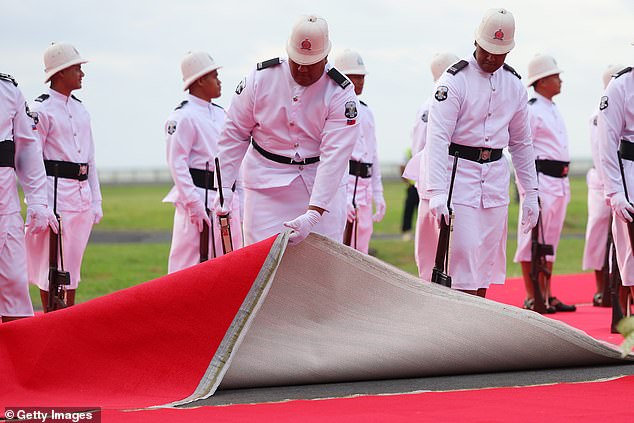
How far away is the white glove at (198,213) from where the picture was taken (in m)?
9.73

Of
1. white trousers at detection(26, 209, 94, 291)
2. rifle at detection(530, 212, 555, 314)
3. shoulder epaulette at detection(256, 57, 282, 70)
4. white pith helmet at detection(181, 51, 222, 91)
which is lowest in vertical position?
rifle at detection(530, 212, 555, 314)

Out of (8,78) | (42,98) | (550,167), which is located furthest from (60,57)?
(550,167)

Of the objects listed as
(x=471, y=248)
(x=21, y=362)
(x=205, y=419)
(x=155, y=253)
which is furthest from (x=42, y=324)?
(x=155, y=253)

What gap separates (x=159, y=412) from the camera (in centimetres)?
537

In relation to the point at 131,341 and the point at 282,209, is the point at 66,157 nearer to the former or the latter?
the point at 282,209

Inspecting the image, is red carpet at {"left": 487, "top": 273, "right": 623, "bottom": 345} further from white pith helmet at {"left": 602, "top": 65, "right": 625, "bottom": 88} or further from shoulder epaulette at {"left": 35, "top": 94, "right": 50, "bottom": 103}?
shoulder epaulette at {"left": 35, "top": 94, "right": 50, "bottom": 103}

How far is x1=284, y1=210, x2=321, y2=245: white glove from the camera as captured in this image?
6676 mm

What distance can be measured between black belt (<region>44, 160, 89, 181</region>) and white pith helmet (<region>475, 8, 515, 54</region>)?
3659mm

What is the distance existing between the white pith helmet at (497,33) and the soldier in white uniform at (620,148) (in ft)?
3.13

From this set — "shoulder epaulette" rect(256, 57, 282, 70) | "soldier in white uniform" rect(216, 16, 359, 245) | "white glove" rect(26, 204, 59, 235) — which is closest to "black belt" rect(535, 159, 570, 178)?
"soldier in white uniform" rect(216, 16, 359, 245)

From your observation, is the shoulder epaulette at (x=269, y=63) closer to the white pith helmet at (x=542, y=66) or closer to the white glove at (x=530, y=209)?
the white glove at (x=530, y=209)

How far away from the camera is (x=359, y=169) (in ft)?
38.0

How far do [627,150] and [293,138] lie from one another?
2.57 meters

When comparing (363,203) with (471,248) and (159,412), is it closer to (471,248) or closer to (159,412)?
(471,248)
